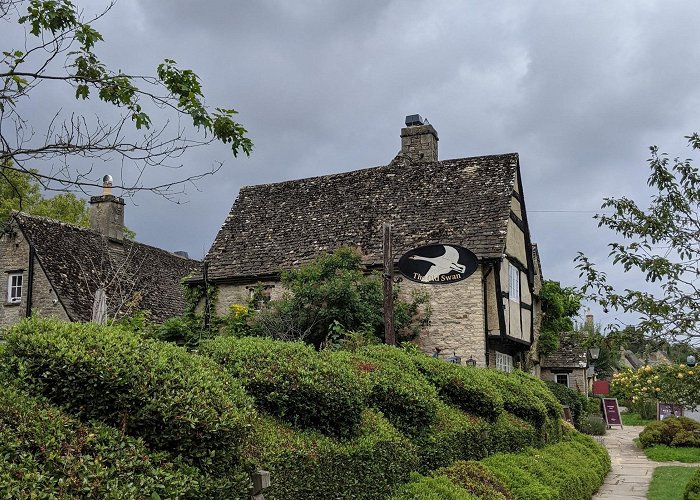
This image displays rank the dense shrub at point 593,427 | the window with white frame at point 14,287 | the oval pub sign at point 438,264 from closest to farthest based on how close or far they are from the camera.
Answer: the oval pub sign at point 438,264 < the window with white frame at point 14,287 < the dense shrub at point 593,427

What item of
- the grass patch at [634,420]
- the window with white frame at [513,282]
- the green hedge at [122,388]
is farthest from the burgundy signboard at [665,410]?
the green hedge at [122,388]

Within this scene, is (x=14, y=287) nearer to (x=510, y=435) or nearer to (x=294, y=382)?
(x=510, y=435)

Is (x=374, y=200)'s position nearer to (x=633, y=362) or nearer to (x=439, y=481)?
(x=439, y=481)

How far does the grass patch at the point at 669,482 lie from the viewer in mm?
13453

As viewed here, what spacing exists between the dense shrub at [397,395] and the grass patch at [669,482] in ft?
20.3

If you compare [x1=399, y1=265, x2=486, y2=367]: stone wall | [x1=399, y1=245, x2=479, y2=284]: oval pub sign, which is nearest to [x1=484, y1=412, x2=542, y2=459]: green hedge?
[x1=399, y1=245, x2=479, y2=284]: oval pub sign

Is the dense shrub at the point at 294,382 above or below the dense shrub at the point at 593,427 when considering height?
above

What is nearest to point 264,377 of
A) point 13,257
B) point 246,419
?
point 246,419

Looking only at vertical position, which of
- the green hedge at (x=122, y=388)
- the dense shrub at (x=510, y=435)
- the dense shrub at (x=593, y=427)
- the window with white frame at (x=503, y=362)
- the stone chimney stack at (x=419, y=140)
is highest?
the stone chimney stack at (x=419, y=140)

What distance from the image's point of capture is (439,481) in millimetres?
8367

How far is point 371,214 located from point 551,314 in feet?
31.9

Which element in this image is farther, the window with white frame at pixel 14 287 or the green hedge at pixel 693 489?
the window with white frame at pixel 14 287

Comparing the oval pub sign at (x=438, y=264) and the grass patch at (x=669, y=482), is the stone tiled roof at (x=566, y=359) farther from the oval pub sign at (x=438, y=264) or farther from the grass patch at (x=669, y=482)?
the oval pub sign at (x=438, y=264)

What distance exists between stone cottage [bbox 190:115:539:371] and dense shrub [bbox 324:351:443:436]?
10090 millimetres
